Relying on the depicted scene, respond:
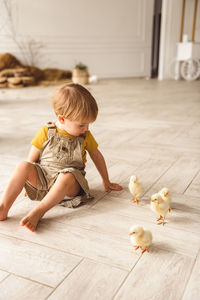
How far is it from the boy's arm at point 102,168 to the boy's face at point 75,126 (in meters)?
0.16

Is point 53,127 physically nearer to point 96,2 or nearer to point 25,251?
point 25,251

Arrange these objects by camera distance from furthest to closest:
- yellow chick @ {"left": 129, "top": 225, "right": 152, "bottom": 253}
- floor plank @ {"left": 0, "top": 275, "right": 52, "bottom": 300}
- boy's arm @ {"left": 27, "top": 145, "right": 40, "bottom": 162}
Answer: boy's arm @ {"left": 27, "top": 145, "right": 40, "bottom": 162} → yellow chick @ {"left": 129, "top": 225, "right": 152, "bottom": 253} → floor plank @ {"left": 0, "top": 275, "right": 52, "bottom": 300}

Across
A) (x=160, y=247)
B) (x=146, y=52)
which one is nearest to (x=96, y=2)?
(x=146, y=52)

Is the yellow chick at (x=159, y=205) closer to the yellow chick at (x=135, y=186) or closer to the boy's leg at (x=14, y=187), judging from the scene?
the yellow chick at (x=135, y=186)

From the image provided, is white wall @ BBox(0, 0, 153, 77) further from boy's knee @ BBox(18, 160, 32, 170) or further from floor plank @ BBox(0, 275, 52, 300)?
floor plank @ BBox(0, 275, 52, 300)

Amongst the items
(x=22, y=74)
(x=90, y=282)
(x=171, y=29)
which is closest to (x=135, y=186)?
(x=90, y=282)

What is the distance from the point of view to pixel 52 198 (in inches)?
49.1

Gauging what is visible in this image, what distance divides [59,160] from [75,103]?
0.27 m

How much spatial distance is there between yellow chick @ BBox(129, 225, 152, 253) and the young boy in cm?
36

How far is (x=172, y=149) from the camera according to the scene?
85.0 inches

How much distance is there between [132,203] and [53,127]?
0.47 metres

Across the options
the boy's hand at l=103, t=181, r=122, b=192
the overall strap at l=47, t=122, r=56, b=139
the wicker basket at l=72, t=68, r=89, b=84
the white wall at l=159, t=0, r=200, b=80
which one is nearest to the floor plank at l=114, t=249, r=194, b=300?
the boy's hand at l=103, t=181, r=122, b=192

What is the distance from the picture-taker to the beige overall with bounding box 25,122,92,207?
135cm

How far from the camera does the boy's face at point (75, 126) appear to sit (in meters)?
1.29
